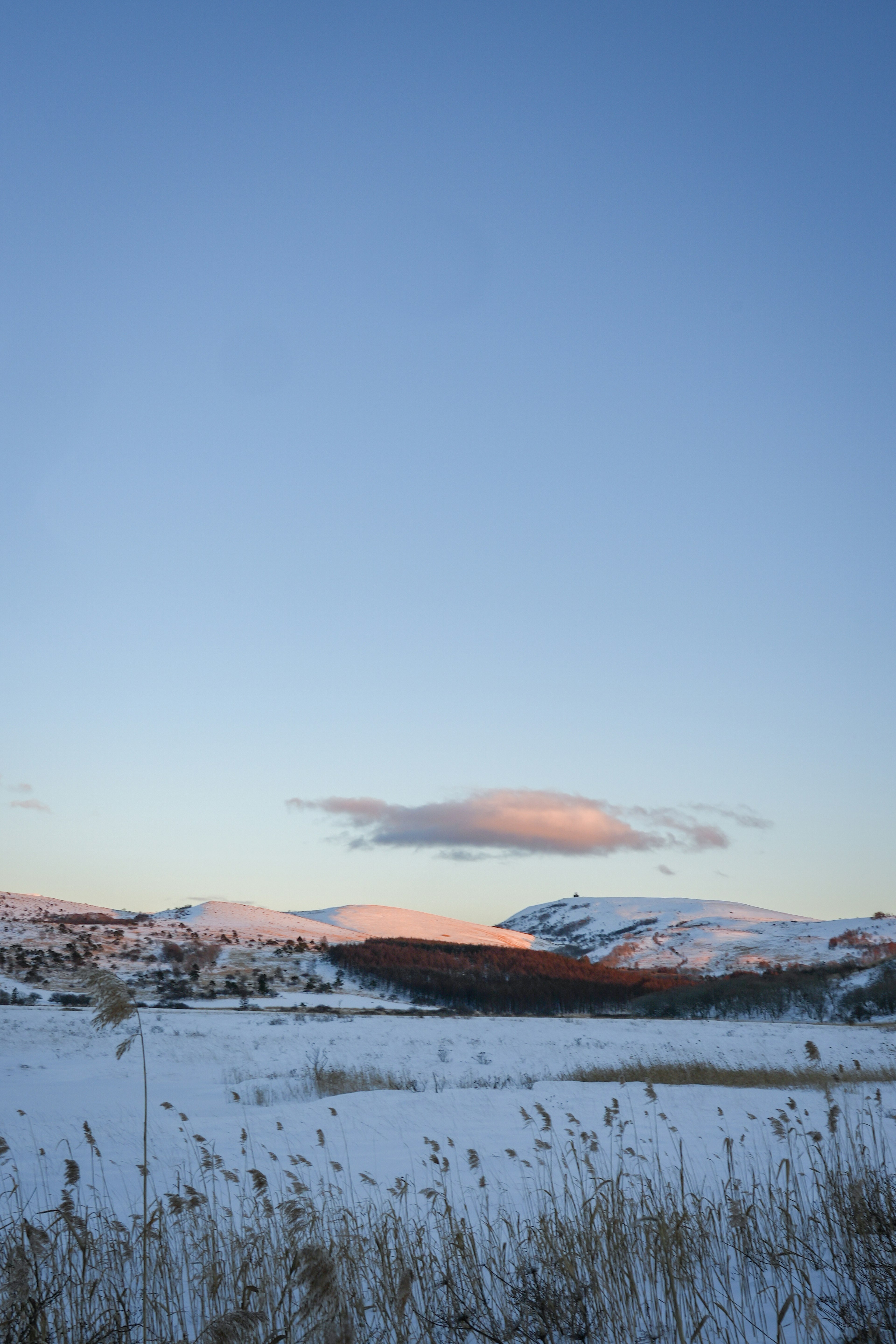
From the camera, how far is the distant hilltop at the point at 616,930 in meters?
79.6

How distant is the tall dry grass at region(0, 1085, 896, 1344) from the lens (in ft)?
16.1

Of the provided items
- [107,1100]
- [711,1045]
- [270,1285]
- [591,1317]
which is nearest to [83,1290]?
[270,1285]

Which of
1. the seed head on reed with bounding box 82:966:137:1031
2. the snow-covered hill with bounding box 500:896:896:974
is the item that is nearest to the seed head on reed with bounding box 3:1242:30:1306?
the seed head on reed with bounding box 82:966:137:1031

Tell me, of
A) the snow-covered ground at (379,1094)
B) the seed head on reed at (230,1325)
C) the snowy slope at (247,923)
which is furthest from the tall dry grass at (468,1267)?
the snowy slope at (247,923)

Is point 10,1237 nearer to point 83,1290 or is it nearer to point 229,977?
point 83,1290

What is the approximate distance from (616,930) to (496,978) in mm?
68572

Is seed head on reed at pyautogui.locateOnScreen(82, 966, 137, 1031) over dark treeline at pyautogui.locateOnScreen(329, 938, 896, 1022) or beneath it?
over

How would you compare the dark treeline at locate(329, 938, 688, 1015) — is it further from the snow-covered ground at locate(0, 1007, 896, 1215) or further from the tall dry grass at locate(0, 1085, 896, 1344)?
the tall dry grass at locate(0, 1085, 896, 1344)

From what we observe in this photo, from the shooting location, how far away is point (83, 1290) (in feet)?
18.8

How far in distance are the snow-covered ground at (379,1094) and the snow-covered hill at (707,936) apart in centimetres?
4624

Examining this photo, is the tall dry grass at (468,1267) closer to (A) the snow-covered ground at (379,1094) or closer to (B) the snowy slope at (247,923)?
(A) the snow-covered ground at (379,1094)

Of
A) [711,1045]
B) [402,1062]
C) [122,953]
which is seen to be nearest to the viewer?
[402,1062]

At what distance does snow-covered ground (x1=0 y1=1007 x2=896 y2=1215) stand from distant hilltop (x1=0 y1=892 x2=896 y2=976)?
40.8m

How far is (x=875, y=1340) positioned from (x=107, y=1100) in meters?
→ 18.5
